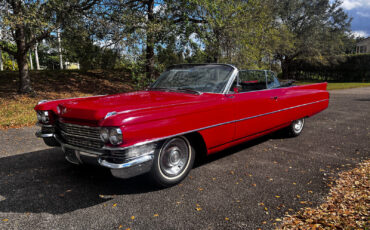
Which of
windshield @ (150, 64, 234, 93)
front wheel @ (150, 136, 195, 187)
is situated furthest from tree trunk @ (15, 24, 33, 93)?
front wheel @ (150, 136, 195, 187)

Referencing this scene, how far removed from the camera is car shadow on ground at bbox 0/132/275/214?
9.89ft

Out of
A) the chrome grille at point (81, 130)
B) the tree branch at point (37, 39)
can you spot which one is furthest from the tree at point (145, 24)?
the chrome grille at point (81, 130)

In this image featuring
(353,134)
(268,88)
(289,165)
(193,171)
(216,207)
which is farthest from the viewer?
(353,134)

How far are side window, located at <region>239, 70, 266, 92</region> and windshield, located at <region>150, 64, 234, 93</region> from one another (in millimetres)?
404

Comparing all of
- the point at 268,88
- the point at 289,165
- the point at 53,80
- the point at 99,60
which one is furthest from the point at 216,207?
the point at 53,80

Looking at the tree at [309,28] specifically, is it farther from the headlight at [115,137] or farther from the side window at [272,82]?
the headlight at [115,137]

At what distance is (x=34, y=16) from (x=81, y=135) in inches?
299

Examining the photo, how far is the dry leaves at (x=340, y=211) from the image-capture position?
2.56m

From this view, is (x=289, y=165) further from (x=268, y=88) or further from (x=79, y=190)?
(x=79, y=190)

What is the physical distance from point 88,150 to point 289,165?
3.13 metres

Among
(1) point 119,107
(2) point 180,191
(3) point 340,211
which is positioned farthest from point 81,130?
(3) point 340,211

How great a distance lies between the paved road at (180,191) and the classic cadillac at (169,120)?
1.30ft

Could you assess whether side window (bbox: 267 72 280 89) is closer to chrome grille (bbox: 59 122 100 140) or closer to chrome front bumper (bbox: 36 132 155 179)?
chrome front bumper (bbox: 36 132 155 179)

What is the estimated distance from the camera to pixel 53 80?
643 inches
